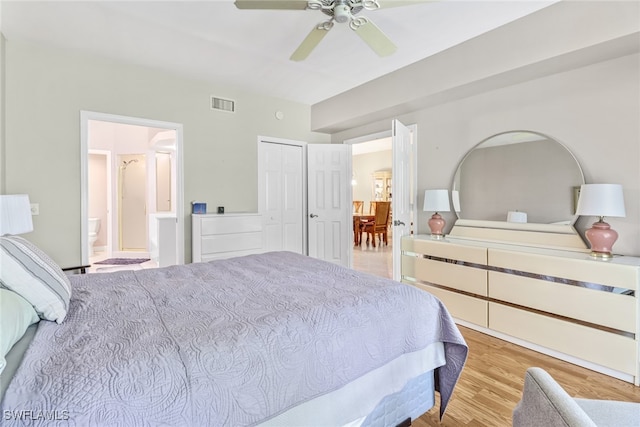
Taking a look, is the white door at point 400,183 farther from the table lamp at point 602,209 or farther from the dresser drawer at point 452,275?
the table lamp at point 602,209

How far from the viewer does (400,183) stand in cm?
340

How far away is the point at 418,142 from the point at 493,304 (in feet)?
6.55

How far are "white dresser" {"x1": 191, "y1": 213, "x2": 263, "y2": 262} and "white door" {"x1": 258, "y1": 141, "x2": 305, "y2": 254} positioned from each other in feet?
1.59

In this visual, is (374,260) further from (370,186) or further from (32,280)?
(32,280)

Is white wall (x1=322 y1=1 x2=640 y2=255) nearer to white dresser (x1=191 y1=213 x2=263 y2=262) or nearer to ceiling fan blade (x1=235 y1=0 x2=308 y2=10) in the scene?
ceiling fan blade (x1=235 y1=0 x2=308 y2=10)

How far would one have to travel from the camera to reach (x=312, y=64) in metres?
3.36

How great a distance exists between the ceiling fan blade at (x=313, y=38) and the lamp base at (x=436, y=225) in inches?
84.0

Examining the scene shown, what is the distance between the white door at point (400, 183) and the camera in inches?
132

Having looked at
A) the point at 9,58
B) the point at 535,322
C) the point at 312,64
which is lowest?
the point at 535,322

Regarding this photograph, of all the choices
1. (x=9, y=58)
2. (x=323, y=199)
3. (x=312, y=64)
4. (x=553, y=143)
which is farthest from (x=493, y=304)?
(x=9, y=58)

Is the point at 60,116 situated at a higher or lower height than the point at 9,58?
lower

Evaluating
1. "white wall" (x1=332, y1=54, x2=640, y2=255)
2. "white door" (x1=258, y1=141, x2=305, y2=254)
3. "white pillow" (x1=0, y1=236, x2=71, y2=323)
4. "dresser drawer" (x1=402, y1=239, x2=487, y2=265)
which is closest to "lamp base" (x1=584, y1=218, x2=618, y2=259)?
"white wall" (x1=332, y1=54, x2=640, y2=255)

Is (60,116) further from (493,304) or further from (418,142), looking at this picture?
(493,304)

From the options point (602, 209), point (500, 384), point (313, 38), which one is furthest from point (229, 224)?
point (602, 209)
